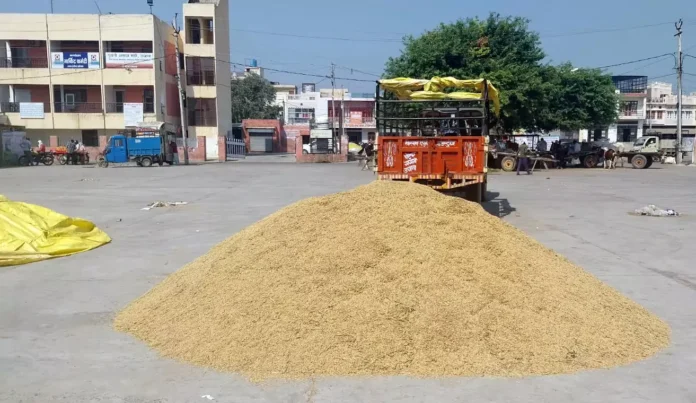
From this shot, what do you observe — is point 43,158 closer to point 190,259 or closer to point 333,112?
point 333,112

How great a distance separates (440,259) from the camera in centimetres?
530

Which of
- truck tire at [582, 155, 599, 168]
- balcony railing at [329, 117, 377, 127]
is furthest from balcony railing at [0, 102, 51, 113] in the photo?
truck tire at [582, 155, 599, 168]

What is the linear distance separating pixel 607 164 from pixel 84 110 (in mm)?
36472

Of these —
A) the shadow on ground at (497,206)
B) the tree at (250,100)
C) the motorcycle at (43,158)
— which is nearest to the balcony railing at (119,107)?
the motorcycle at (43,158)

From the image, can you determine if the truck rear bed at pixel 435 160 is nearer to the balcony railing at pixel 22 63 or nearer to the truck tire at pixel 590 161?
the truck tire at pixel 590 161

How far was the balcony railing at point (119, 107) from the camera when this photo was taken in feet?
151

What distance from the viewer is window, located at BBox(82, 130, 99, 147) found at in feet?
154

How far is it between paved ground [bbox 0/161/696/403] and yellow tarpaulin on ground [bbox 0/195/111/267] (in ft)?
0.94

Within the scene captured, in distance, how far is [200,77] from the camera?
50594 mm

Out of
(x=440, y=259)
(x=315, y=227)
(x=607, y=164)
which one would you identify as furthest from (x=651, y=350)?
(x=607, y=164)

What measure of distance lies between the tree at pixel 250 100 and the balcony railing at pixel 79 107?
3265cm

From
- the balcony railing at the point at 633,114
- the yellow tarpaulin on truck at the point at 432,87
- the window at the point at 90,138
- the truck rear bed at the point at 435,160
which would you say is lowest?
the truck rear bed at the point at 435,160

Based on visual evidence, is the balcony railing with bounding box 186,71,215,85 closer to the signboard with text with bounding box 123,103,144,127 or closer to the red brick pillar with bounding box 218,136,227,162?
the red brick pillar with bounding box 218,136,227,162

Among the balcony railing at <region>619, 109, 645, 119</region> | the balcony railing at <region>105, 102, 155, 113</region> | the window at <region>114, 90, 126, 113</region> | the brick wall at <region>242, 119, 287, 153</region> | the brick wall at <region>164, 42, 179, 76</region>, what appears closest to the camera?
the balcony railing at <region>105, 102, 155, 113</region>
